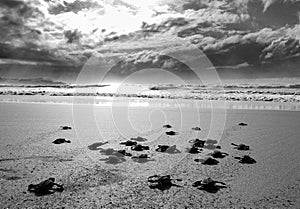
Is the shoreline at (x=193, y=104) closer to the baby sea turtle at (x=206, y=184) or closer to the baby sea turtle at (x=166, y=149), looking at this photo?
the baby sea turtle at (x=166, y=149)

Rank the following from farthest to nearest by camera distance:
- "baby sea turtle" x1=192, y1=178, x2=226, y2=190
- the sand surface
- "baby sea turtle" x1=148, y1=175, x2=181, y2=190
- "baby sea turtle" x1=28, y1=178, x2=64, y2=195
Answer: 1. "baby sea turtle" x1=148, y1=175, x2=181, y2=190
2. "baby sea turtle" x1=192, y1=178, x2=226, y2=190
3. "baby sea turtle" x1=28, y1=178, x2=64, y2=195
4. the sand surface

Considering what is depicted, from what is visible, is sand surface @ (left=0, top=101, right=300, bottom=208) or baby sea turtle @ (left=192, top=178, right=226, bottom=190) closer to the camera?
sand surface @ (left=0, top=101, right=300, bottom=208)

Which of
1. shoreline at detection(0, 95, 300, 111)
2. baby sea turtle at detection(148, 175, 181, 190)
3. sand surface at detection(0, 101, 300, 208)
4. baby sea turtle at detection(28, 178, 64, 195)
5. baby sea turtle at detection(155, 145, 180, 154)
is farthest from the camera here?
shoreline at detection(0, 95, 300, 111)

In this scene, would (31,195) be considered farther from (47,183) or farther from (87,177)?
(87,177)

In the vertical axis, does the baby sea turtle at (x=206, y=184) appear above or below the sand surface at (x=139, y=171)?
above

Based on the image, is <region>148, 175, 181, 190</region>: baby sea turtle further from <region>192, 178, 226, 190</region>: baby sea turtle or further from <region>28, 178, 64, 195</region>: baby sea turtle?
<region>28, 178, 64, 195</region>: baby sea turtle

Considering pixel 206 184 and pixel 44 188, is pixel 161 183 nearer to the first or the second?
pixel 206 184

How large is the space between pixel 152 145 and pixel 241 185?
664 centimetres

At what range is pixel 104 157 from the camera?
1237 cm

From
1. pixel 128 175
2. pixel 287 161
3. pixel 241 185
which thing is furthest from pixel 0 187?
pixel 287 161

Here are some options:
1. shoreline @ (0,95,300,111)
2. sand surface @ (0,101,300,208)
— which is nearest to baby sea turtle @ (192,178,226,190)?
sand surface @ (0,101,300,208)

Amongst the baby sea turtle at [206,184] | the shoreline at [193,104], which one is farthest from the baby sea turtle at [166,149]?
the shoreline at [193,104]

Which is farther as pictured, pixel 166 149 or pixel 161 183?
pixel 166 149

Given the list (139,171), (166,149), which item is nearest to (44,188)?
(139,171)
